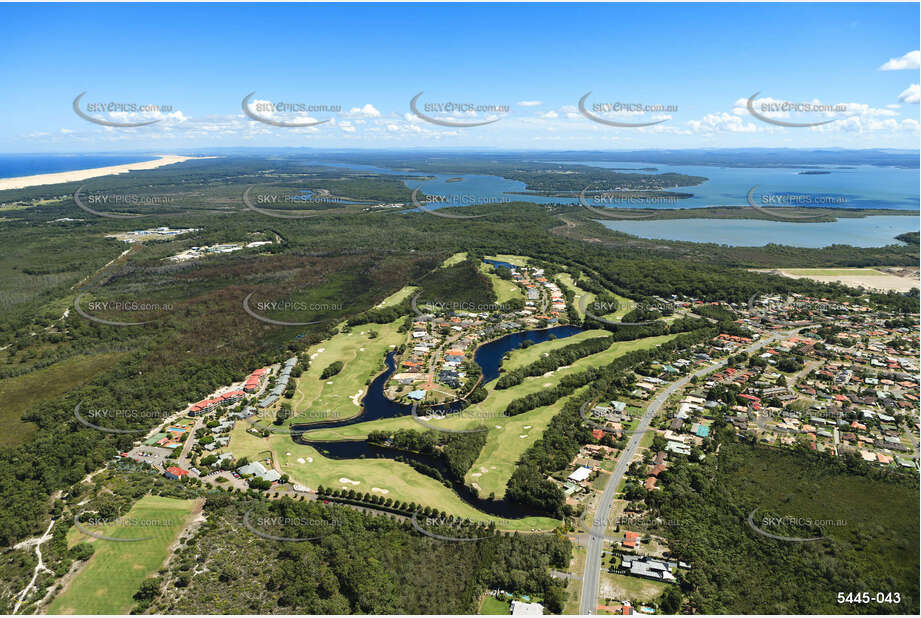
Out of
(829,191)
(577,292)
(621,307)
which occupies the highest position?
(829,191)

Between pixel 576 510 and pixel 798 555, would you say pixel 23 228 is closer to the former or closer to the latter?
pixel 576 510

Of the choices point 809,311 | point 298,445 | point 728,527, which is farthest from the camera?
point 809,311

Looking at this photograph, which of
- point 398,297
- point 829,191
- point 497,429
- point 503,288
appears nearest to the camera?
point 497,429

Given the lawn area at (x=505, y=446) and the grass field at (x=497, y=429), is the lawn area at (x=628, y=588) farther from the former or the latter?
the grass field at (x=497, y=429)

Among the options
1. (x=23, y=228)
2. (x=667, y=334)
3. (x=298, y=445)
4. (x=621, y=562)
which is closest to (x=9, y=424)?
(x=298, y=445)

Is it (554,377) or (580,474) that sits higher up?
(554,377)

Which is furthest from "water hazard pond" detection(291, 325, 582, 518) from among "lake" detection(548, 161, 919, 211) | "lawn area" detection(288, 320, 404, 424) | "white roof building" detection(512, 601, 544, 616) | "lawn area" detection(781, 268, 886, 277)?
"lake" detection(548, 161, 919, 211)

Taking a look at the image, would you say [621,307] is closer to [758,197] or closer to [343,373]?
[343,373]

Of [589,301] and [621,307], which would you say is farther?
[589,301]

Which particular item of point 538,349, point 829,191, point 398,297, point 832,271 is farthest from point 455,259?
point 829,191
